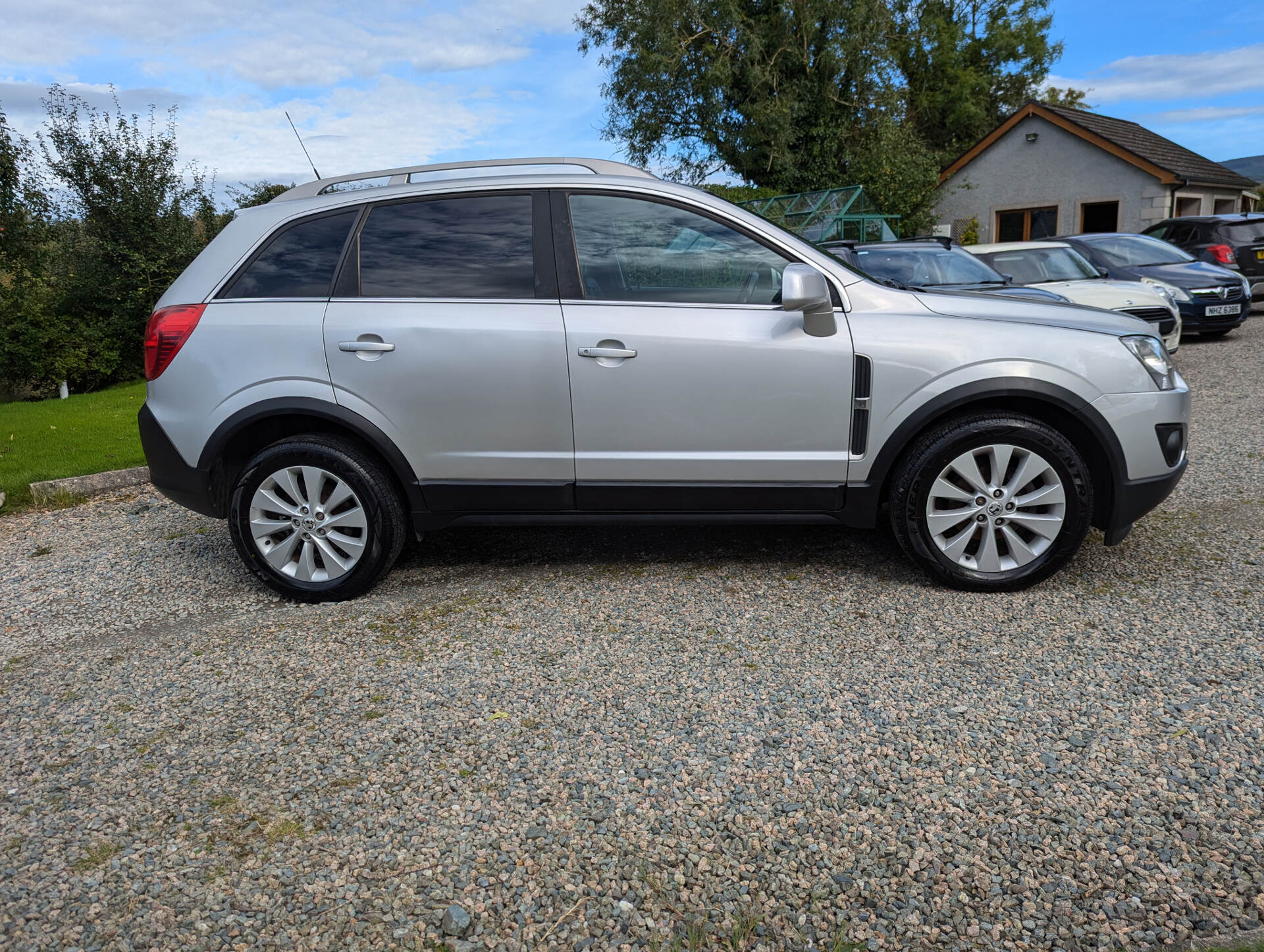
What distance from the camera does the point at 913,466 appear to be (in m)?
4.11

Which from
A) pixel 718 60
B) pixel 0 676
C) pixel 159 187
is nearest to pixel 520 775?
pixel 0 676

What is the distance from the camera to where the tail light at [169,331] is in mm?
4297

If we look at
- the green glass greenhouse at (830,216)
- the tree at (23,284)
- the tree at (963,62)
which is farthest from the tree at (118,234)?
the tree at (963,62)

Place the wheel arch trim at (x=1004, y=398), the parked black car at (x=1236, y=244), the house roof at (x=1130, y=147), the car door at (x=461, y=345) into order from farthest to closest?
1. the house roof at (x=1130, y=147)
2. the parked black car at (x=1236, y=244)
3. the car door at (x=461, y=345)
4. the wheel arch trim at (x=1004, y=398)

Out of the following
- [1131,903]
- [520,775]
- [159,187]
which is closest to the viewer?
[1131,903]

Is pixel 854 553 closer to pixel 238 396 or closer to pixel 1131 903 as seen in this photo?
pixel 1131 903

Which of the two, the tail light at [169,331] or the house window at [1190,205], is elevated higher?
the house window at [1190,205]

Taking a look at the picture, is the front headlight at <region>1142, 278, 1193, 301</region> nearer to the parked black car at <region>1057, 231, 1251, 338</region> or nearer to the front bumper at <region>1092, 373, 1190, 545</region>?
the parked black car at <region>1057, 231, 1251, 338</region>

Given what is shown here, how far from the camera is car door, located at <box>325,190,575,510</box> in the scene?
4137mm

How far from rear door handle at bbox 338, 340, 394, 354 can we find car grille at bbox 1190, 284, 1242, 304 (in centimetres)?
1216

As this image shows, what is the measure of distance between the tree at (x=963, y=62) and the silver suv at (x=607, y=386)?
4530 cm

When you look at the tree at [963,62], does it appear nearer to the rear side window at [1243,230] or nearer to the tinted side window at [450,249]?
the rear side window at [1243,230]

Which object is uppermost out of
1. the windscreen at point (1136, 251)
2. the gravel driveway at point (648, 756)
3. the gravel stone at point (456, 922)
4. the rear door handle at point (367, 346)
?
the windscreen at point (1136, 251)

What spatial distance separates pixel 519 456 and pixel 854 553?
1908mm
